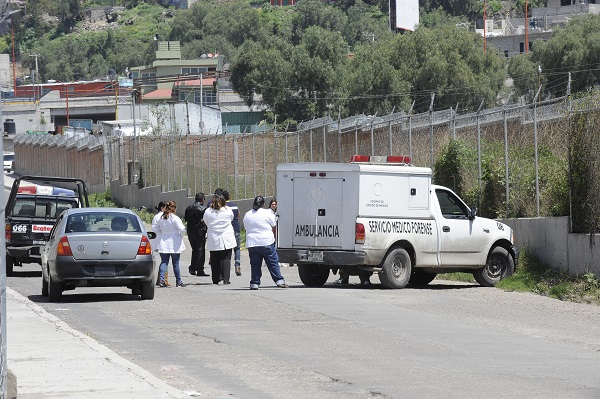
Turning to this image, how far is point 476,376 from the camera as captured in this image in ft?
38.4

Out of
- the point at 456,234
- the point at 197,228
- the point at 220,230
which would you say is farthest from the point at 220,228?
the point at 456,234

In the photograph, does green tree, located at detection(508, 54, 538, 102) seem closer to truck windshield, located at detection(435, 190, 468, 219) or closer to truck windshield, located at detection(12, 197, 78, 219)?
truck windshield, located at detection(12, 197, 78, 219)

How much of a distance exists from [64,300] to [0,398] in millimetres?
11521

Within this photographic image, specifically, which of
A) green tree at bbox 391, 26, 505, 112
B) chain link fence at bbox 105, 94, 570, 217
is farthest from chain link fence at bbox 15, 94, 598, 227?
green tree at bbox 391, 26, 505, 112

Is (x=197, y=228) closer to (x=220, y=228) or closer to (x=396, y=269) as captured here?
(x=220, y=228)

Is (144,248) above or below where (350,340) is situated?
above

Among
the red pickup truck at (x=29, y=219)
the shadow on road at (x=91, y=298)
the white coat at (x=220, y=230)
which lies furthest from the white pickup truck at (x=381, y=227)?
the red pickup truck at (x=29, y=219)

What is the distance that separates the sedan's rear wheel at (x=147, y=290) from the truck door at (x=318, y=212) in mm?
3330

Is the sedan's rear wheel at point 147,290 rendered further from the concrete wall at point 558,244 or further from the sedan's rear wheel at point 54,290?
the concrete wall at point 558,244

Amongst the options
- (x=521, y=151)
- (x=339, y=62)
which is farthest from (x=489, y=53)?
(x=521, y=151)

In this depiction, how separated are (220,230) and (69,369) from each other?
11.7 m

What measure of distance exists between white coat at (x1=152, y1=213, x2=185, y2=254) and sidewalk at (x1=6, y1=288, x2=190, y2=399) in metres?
7.86

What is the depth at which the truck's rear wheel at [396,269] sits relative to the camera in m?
21.5

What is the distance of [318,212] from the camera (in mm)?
21953
